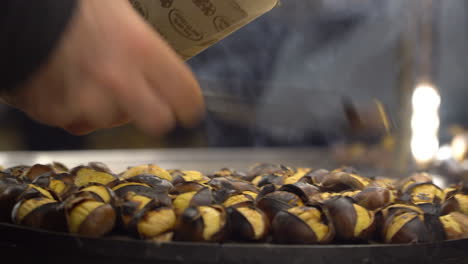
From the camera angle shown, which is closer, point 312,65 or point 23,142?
point 23,142

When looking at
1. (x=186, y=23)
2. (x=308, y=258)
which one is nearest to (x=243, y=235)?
(x=308, y=258)

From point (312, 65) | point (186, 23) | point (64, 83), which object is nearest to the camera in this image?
point (64, 83)

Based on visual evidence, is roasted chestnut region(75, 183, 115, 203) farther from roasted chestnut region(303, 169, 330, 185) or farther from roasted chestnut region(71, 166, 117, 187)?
roasted chestnut region(303, 169, 330, 185)

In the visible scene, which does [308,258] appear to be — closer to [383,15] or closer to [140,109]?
[140,109]

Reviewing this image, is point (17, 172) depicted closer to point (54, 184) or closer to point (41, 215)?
point (54, 184)

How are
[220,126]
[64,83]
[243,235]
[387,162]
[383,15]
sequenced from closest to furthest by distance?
[64,83] < [243,235] < [387,162] < [220,126] < [383,15]

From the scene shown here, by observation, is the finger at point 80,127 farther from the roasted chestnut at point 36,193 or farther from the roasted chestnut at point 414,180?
the roasted chestnut at point 414,180

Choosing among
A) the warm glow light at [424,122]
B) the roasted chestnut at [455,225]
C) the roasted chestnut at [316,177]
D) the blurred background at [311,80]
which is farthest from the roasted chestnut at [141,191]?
the warm glow light at [424,122]
